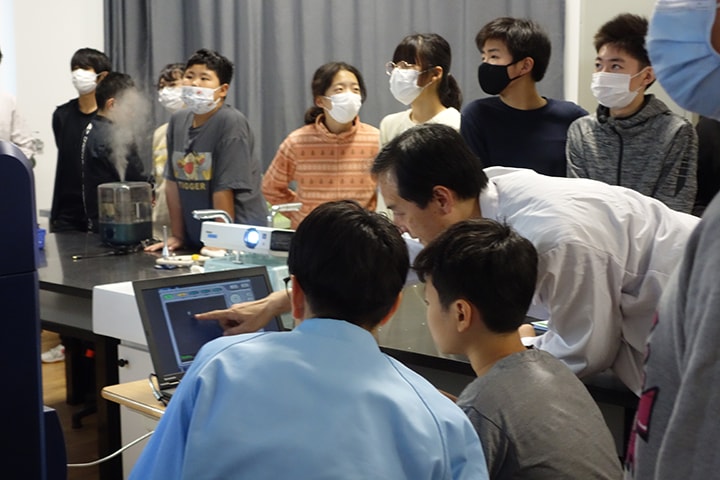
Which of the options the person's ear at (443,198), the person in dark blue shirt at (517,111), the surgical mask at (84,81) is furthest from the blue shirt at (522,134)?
the surgical mask at (84,81)

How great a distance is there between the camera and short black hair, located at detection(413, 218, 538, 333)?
4.84ft

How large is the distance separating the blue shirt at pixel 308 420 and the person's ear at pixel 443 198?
75cm

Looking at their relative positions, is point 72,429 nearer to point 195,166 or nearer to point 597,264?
point 195,166

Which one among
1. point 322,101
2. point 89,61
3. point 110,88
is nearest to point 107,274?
point 322,101

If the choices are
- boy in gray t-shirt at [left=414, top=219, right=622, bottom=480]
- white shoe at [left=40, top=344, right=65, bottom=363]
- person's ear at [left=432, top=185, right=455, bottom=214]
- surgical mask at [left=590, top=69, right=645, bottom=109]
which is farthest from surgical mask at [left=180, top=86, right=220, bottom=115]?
boy in gray t-shirt at [left=414, top=219, right=622, bottom=480]

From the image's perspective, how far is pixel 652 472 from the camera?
841 mm

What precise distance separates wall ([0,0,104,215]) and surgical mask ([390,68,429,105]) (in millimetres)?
3314

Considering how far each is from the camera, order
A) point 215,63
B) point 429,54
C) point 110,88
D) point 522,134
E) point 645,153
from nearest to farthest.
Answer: point 645,153
point 522,134
point 429,54
point 215,63
point 110,88

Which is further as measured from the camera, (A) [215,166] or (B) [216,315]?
(A) [215,166]

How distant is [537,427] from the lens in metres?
1.32

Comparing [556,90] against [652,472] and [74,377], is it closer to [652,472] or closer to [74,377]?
[74,377]

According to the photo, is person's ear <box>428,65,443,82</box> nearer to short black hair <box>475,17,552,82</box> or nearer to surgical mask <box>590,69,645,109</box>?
short black hair <box>475,17,552,82</box>

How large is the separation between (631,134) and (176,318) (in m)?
1.46

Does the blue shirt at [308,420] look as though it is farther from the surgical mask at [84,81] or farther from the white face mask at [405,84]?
the surgical mask at [84,81]
